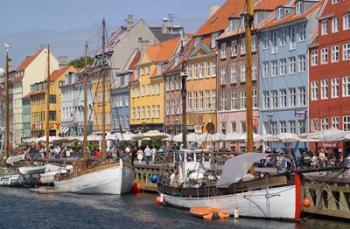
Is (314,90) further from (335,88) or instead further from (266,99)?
(266,99)

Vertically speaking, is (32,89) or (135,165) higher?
(32,89)

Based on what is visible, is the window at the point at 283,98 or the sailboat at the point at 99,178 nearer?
the sailboat at the point at 99,178

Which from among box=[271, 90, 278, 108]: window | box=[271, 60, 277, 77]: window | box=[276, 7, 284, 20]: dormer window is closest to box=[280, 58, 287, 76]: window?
box=[271, 60, 277, 77]: window

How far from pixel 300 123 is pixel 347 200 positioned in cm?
3193

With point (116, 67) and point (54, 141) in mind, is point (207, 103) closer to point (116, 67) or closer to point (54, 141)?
point (54, 141)

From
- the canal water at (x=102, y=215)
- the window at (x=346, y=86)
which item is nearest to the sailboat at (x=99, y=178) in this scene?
the canal water at (x=102, y=215)

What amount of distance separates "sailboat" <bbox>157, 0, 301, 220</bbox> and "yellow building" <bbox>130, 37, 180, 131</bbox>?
49895mm

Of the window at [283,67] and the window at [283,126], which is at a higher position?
the window at [283,67]

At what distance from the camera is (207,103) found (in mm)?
83250

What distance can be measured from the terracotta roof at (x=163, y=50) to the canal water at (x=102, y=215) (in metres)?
38.7

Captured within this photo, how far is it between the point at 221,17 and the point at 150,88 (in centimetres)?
1451

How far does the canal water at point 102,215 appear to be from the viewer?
37750 millimetres

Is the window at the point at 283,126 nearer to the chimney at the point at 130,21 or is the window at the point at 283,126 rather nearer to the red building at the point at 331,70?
the red building at the point at 331,70

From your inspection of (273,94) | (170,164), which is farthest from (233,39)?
(170,164)
